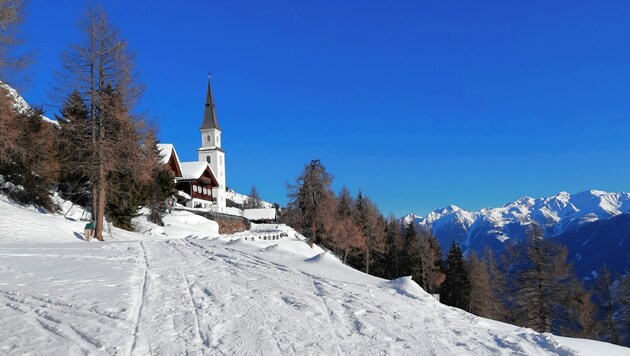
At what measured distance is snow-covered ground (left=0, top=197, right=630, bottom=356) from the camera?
4.77 metres

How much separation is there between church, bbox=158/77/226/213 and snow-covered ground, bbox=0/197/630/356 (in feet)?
126

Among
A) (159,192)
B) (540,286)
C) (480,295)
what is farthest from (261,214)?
(540,286)

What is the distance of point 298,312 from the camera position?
6348mm

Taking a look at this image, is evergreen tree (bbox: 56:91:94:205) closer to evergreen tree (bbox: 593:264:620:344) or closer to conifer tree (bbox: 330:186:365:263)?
conifer tree (bbox: 330:186:365:263)

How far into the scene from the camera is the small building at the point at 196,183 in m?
59.7

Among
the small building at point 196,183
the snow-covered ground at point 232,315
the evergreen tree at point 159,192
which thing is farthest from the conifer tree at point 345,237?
the snow-covered ground at point 232,315

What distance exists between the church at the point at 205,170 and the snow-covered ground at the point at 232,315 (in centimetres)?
3828

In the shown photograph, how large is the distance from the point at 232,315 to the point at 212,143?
74083 mm

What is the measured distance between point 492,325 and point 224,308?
410 centimetres

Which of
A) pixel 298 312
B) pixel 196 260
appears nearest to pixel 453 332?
pixel 298 312

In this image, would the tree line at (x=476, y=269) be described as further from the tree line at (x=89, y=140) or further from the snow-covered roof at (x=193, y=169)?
the tree line at (x=89, y=140)

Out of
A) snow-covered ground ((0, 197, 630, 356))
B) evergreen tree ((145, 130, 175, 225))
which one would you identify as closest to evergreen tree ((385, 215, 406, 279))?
evergreen tree ((145, 130, 175, 225))

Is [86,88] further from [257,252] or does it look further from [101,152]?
[257,252]

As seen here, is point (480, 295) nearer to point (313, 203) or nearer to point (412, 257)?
point (412, 257)
